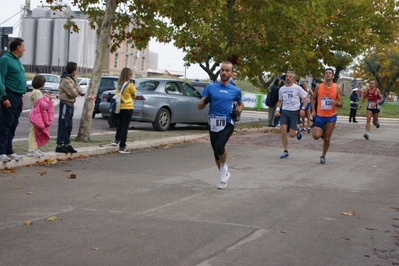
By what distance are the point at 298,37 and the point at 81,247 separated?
22.7m

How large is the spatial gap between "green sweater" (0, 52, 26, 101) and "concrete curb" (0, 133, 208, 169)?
124 cm

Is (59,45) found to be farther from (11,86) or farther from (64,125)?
(11,86)

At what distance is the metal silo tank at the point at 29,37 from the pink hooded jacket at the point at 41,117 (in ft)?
274

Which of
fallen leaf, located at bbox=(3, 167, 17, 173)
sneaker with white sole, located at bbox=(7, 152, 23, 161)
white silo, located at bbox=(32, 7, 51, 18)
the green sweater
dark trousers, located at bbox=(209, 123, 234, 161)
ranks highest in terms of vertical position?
white silo, located at bbox=(32, 7, 51, 18)

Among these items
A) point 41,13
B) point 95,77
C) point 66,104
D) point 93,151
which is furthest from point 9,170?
point 41,13

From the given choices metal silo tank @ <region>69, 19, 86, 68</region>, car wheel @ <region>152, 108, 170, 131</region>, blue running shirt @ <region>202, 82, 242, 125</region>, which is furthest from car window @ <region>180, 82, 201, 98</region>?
metal silo tank @ <region>69, 19, 86, 68</region>

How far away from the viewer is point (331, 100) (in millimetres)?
15219

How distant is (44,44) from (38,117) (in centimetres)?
8338

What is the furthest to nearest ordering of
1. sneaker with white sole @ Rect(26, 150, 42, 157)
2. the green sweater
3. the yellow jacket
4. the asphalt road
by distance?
the yellow jacket < sneaker with white sole @ Rect(26, 150, 42, 157) < the green sweater < the asphalt road

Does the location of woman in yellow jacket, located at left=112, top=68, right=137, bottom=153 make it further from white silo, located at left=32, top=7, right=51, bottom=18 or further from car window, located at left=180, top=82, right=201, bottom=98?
white silo, located at left=32, top=7, right=51, bottom=18

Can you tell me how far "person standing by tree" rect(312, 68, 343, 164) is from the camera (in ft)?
49.9

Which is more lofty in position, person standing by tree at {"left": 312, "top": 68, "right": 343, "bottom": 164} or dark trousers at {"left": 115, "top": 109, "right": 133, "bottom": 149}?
person standing by tree at {"left": 312, "top": 68, "right": 343, "bottom": 164}

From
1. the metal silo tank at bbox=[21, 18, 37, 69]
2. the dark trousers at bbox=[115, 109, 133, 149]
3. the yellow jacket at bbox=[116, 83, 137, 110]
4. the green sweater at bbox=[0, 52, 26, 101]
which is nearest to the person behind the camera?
the green sweater at bbox=[0, 52, 26, 101]

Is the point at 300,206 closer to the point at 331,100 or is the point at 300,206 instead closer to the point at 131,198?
the point at 131,198
